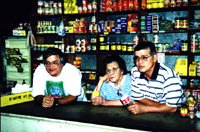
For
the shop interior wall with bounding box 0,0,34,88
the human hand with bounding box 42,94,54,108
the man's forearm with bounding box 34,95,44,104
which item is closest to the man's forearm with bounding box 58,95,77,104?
the human hand with bounding box 42,94,54,108

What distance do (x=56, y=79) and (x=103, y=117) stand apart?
1.09 meters

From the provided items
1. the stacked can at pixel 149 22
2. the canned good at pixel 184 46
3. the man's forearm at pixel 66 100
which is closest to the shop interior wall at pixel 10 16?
the stacked can at pixel 149 22

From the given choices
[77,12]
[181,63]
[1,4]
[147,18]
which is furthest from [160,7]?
[1,4]

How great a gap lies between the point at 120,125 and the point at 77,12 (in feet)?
11.8

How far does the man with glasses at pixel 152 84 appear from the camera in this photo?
2.05 meters

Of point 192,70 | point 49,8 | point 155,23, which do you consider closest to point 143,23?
point 155,23

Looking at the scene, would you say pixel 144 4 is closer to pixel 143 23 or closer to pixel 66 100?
pixel 143 23

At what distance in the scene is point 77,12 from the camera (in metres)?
4.80

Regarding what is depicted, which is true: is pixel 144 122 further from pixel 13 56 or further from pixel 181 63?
pixel 13 56

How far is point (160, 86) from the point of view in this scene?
2.25 meters

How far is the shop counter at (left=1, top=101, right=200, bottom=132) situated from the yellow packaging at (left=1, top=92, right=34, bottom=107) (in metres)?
0.10

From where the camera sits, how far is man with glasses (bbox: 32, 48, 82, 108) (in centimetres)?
261

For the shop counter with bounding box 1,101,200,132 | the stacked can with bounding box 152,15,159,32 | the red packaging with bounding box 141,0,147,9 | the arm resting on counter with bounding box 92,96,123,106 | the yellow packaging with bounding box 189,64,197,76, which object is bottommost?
the shop counter with bounding box 1,101,200,132

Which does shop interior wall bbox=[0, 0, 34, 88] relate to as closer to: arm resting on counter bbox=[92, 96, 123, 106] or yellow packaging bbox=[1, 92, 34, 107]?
yellow packaging bbox=[1, 92, 34, 107]
